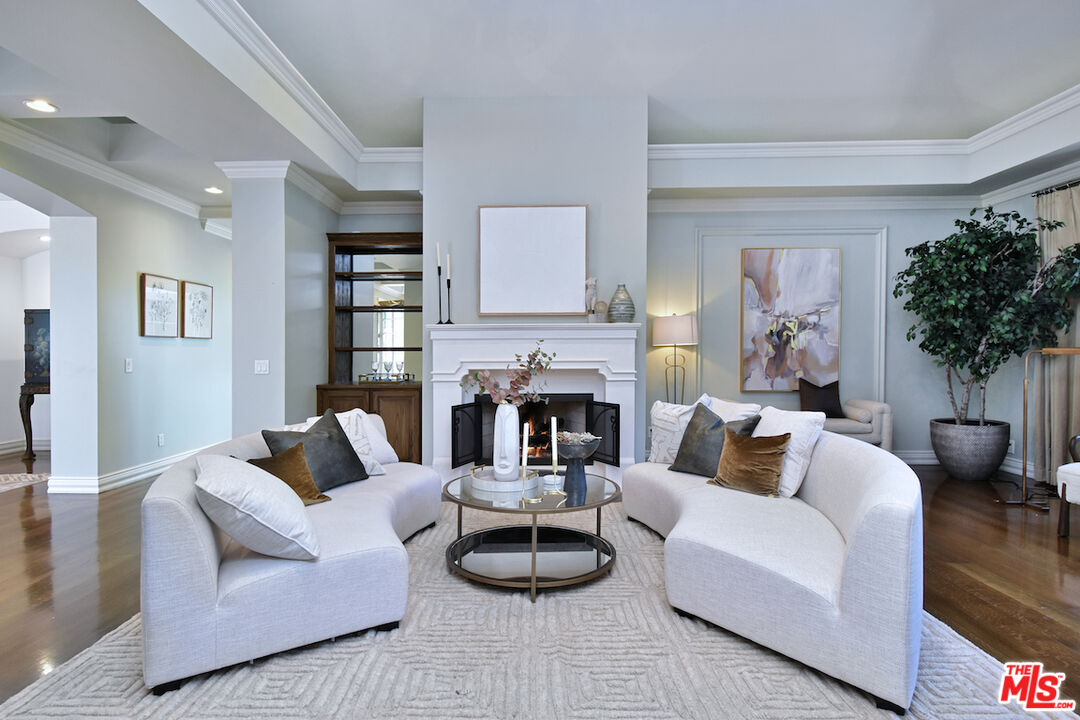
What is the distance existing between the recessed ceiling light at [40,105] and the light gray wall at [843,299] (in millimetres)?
4615

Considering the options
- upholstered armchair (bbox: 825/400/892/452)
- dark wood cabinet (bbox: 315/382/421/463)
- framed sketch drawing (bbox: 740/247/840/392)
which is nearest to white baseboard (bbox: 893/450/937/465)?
upholstered armchair (bbox: 825/400/892/452)

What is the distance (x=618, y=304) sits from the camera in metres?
4.43

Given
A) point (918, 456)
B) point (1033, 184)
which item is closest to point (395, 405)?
point (918, 456)

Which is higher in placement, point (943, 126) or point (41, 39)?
point (943, 126)

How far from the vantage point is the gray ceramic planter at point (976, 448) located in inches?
182

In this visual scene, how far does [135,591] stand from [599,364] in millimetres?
3163

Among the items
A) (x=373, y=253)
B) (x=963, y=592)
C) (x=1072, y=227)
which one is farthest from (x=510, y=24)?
(x=1072, y=227)

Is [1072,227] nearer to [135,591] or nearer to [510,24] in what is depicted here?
[510,24]

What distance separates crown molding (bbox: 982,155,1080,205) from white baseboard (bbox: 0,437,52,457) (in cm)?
1000

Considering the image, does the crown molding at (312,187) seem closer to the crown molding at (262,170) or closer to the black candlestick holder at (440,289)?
the crown molding at (262,170)

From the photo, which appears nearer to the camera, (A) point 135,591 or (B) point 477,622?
(B) point 477,622

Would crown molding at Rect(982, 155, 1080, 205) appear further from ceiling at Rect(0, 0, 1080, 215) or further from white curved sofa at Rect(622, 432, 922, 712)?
white curved sofa at Rect(622, 432, 922, 712)

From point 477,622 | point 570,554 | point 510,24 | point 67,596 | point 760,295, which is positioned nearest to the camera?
point 477,622

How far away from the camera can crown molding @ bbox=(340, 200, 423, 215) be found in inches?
223
